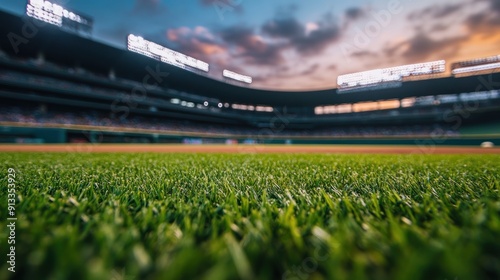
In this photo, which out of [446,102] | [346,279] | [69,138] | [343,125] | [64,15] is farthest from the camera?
[343,125]

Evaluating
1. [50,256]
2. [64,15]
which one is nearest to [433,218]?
[50,256]

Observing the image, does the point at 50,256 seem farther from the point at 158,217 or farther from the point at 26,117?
the point at 26,117

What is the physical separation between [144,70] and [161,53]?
328 cm

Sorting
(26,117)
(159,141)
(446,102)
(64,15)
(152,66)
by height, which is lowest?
(159,141)

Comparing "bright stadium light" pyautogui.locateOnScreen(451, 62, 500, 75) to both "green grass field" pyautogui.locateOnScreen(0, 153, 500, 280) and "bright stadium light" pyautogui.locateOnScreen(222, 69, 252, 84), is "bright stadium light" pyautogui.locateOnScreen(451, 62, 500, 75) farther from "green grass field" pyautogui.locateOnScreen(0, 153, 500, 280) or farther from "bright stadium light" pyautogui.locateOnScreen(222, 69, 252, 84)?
"green grass field" pyautogui.locateOnScreen(0, 153, 500, 280)

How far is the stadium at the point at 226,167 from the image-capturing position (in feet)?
1.57

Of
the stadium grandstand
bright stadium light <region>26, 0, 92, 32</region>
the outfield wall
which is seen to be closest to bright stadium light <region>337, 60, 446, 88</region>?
the stadium grandstand

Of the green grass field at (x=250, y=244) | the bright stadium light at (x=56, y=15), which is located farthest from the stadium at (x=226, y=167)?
the bright stadium light at (x=56, y=15)

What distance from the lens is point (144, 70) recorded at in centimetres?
3142

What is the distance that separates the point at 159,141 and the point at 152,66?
10.3 metres

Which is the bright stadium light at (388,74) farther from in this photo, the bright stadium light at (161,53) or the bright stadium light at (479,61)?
the bright stadium light at (161,53)

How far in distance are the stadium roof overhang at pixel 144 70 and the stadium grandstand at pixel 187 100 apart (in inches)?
5.2

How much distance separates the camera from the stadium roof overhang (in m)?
21.8

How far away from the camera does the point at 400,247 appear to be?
0.51m
